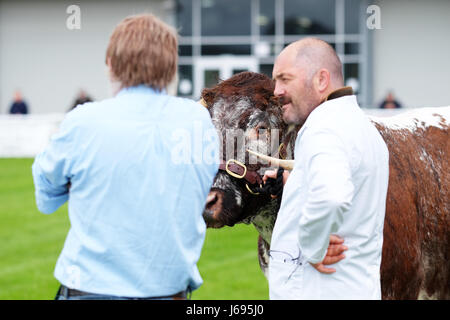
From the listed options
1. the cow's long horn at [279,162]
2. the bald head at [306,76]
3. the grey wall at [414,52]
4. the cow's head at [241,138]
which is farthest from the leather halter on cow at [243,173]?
the grey wall at [414,52]

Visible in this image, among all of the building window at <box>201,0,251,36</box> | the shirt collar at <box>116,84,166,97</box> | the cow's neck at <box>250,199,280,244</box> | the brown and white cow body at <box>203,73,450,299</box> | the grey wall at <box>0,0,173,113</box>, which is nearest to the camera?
the shirt collar at <box>116,84,166,97</box>

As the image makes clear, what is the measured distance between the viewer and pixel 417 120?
5102 mm

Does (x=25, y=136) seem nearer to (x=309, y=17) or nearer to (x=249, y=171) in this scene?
(x=309, y=17)

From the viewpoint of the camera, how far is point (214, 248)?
412 inches

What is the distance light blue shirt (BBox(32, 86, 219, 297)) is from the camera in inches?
106

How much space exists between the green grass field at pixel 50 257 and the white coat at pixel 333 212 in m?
4.42

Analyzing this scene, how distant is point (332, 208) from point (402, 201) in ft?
5.33

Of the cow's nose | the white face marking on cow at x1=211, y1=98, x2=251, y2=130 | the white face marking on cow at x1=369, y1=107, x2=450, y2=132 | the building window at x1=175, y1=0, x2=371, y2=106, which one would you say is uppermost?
the building window at x1=175, y1=0, x2=371, y2=106

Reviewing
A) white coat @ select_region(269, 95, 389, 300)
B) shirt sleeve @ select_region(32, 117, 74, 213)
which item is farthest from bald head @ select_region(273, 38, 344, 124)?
shirt sleeve @ select_region(32, 117, 74, 213)

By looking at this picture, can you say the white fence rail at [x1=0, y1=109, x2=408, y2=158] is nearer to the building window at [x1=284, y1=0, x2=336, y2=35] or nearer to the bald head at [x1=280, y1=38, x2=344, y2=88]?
the building window at [x1=284, y1=0, x2=336, y2=35]

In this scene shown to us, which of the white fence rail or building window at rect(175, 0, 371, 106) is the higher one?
building window at rect(175, 0, 371, 106)

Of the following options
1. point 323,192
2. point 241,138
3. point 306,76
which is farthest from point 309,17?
point 323,192

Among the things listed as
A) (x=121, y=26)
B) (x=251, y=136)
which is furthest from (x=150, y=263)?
(x=251, y=136)

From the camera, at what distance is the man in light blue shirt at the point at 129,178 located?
271cm
